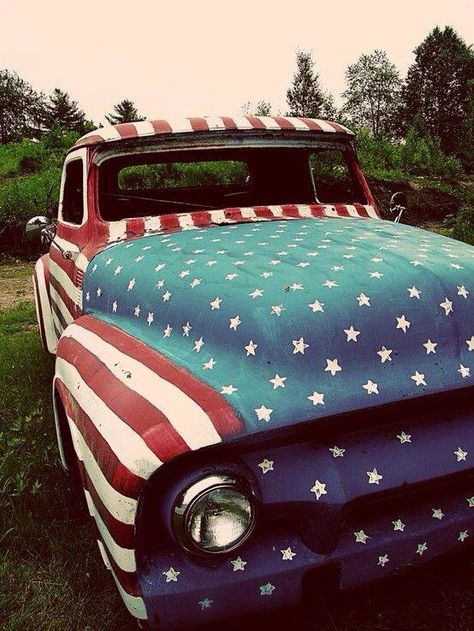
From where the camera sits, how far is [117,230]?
260 cm

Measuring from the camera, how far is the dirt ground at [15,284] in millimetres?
7328

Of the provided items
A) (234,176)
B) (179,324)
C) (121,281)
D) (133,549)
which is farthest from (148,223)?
Answer: (234,176)

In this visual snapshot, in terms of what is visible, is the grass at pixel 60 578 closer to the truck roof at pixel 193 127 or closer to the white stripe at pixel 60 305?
the white stripe at pixel 60 305

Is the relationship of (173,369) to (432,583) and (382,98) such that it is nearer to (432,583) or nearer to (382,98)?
(432,583)

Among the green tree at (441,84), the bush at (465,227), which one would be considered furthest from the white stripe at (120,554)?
the green tree at (441,84)

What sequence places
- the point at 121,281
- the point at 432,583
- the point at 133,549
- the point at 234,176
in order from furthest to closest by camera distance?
the point at 234,176 → the point at 121,281 → the point at 432,583 → the point at 133,549

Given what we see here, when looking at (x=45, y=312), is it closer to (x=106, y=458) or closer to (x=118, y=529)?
(x=106, y=458)

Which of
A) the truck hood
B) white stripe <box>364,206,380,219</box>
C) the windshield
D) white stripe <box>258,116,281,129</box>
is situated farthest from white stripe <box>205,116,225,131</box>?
the truck hood

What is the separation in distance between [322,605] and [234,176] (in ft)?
42.0

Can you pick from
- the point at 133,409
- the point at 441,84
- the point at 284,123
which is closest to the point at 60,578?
the point at 133,409

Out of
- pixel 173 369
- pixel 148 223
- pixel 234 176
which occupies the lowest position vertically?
pixel 234 176

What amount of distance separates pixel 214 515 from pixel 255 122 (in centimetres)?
211

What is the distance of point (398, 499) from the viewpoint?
144cm

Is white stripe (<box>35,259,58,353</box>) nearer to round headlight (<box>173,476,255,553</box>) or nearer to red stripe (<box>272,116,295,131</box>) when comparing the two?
red stripe (<box>272,116,295,131</box>)
